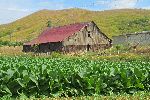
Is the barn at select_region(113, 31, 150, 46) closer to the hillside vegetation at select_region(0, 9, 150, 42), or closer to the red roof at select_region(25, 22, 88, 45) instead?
the red roof at select_region(25, 22, 88, 45)

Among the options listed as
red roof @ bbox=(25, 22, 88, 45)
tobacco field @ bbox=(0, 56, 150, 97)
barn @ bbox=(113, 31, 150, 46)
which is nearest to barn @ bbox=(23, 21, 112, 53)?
red roof @ bbox=(25, 22, 88, 45)

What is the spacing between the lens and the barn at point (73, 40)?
6419 centimetres

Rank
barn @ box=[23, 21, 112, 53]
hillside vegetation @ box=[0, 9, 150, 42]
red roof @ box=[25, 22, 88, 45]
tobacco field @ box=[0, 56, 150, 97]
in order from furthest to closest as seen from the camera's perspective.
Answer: hillside vegetation @ box=[0, 9, 150, 42]
red roof @ box=[25, 22, 88, 45]
barn @ box=[23, 21, 112, 53]
tobacco field @ box=[0, 56, 150, 97]

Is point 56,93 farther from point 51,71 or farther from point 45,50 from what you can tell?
point 45,50

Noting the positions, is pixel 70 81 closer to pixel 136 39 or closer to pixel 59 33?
pixel 59 33

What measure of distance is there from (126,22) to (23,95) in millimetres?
111490

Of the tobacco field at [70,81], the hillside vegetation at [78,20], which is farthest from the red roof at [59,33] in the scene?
the tobacco field at [70,81]

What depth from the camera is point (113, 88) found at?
1902 centimetres

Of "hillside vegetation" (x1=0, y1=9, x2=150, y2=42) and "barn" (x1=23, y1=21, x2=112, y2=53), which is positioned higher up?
"hillside vegetation" (x1=0, y1=9, x2=150, y2=42)

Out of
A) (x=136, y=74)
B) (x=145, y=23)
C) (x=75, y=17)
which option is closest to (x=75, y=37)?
(x=136, y=74)

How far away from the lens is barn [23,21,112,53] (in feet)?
211

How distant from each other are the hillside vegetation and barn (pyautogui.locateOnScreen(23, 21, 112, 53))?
39.1 metres

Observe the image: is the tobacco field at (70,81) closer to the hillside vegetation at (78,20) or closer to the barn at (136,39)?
the barn at (136,39)

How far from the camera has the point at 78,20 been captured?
453 feet
